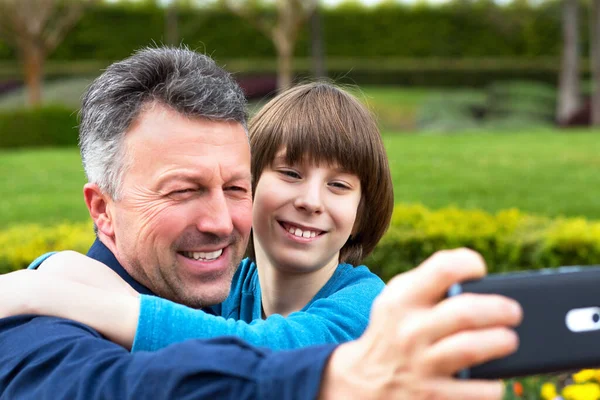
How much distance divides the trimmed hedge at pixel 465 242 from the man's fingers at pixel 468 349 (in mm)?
4445

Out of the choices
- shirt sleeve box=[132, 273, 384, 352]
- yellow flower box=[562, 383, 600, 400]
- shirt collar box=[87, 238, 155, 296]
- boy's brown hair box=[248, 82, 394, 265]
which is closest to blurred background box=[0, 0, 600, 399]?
yellow flower box=[562, 383, 600, 400]

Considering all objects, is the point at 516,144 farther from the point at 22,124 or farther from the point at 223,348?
the point at 223,348

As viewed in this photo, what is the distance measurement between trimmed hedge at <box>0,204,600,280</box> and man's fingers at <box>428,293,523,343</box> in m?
4.45

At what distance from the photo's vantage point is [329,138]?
2107 millimetres

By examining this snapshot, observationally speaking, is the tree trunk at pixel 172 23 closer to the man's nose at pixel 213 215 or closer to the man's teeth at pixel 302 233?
the man's teeth at pixel 302 233

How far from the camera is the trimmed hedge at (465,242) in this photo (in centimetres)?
535

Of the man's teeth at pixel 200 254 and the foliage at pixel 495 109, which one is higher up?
the foliage at pixel 495 109

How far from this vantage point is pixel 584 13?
3300 cm

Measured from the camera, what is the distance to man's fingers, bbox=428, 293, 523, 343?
81 cm

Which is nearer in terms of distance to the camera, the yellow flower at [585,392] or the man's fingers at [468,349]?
the man's fingers at [468,349]

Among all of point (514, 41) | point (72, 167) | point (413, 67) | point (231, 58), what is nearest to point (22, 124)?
point (72, 167)

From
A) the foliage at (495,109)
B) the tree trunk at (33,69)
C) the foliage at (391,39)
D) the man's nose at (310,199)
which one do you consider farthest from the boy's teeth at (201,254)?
the foliage at (391,39)

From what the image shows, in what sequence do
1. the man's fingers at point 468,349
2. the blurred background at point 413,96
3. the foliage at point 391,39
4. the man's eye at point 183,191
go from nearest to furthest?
the man's fingers at point 468,349 → the man's eye at point 183,191 → the blurred background at point 413,96 → the foliage at point 391,39

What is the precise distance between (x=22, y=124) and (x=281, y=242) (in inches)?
718
